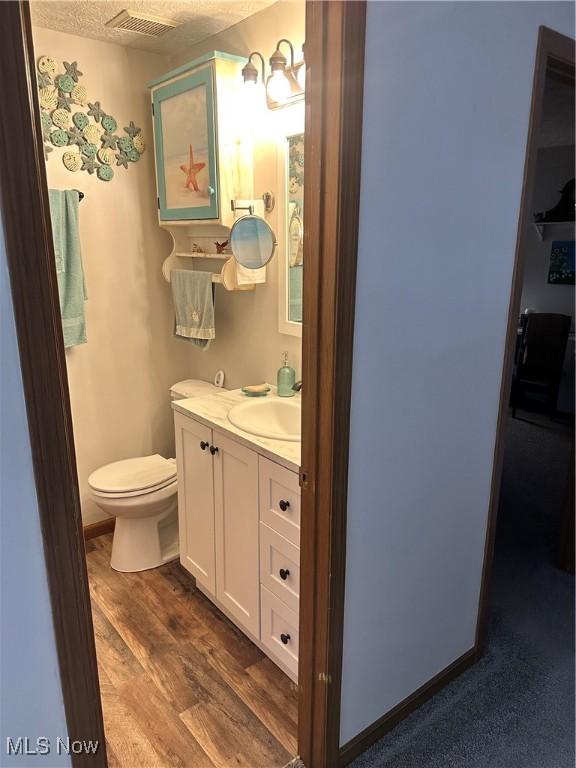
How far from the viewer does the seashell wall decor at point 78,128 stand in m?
2.29

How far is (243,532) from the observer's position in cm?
195

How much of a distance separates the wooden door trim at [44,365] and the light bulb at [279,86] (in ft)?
4.29

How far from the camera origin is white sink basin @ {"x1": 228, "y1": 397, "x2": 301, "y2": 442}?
2.06 m

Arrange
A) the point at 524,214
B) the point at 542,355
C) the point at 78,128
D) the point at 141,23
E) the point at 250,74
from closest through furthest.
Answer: the point at 524,214
the point at 250,74
the point at 141,23
the point at 78,128
the point at 542,355

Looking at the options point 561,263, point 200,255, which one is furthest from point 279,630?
point 561,263

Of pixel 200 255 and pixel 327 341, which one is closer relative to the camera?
pixel 327 341

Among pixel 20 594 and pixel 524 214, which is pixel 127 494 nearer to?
pixel 20 594

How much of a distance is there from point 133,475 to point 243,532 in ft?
2.50

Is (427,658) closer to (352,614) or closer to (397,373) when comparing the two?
(352,614)

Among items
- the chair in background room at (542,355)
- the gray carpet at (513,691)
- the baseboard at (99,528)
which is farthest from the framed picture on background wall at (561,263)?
the baseboard at (99,528)

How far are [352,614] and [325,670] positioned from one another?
0.53ft

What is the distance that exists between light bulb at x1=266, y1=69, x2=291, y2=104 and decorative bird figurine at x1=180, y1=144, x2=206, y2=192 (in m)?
0.40

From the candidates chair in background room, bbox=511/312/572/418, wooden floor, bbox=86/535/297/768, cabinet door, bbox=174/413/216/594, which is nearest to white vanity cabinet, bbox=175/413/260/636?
cabinet door, bbox=174/413/216/594

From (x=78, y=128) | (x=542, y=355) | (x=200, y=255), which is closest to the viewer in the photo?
(x=78, y=128)
